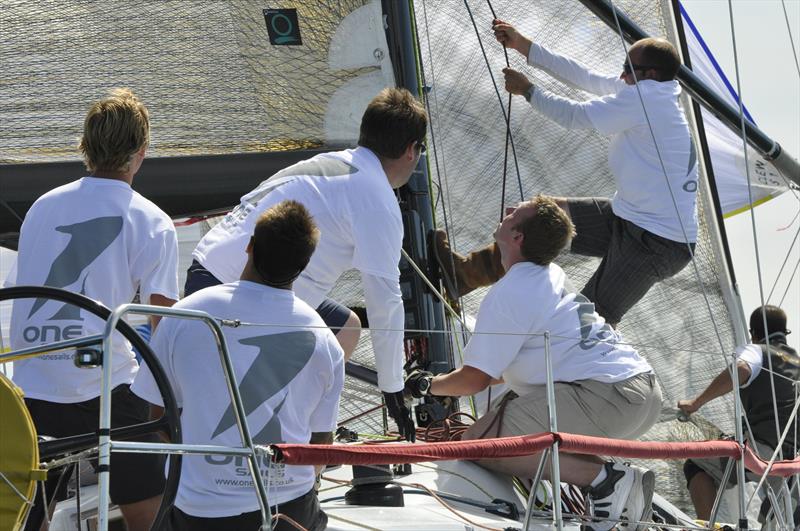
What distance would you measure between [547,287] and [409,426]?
463 mm

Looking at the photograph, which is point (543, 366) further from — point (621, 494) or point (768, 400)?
point (768, 400)

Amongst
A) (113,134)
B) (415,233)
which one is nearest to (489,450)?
(113,134)

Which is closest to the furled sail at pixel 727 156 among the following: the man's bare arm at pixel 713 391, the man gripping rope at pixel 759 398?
the man gripping rope at pixel 759 398

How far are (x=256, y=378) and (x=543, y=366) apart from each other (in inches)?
39.5

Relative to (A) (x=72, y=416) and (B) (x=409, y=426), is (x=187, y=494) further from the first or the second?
(B) (x=409, y=426)

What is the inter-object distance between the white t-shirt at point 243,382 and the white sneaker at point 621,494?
0.87 meters

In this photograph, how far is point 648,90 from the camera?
386 centimetres

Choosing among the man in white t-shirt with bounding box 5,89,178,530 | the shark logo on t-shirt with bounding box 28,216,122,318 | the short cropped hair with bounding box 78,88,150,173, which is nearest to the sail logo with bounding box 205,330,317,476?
→ the man in white t-shirt with bounding box 5,89,178,530

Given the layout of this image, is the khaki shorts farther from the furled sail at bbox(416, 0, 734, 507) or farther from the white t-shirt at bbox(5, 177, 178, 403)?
A: the furled sail at bbox(416, 0, 734, 507)

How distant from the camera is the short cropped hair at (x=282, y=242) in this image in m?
2.26

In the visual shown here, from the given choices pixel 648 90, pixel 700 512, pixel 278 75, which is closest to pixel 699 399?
pixel 700 512

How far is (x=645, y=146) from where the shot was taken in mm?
3838

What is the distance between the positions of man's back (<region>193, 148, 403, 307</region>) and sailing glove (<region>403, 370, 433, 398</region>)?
1.17 ft

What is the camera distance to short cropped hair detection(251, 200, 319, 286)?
2.26 metres
